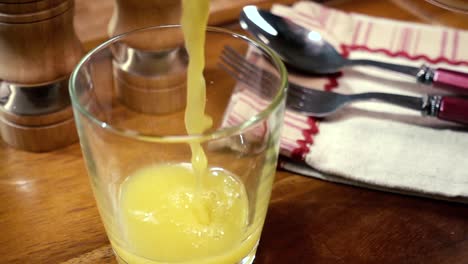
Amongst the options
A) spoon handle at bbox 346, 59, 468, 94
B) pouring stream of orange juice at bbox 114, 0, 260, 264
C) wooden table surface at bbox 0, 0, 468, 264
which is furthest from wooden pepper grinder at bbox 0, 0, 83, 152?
spoon handle at bbox 346, 59, 468, 94

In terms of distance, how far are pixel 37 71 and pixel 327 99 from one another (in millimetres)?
279

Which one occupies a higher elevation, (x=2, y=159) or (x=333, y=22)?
(x=333, y=22)

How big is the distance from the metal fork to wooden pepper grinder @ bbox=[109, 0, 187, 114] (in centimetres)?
5

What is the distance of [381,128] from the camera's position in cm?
64

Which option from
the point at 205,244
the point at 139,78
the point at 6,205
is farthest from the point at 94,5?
the point at 205,244

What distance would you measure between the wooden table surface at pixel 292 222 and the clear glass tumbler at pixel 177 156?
0.16 feet

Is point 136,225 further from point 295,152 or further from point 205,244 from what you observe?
point 295,152

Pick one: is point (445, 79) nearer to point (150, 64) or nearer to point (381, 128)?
point (381, 128)

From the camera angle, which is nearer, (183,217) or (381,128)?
(183,217)

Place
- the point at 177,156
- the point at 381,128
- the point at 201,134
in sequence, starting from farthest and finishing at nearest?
the point at 381,128 < the point at 177,156 < the point at 201,134

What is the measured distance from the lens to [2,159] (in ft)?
2.03

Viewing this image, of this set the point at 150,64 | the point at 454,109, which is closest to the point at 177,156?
the point at 150,64

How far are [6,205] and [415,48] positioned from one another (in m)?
0.47

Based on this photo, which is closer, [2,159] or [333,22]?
[2,159]
